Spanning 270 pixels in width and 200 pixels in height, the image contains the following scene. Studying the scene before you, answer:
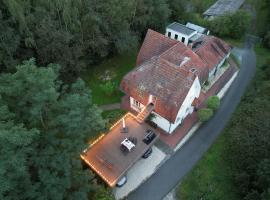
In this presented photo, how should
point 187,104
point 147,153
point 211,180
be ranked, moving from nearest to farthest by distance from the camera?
point 211,180, point 147,153, point 187,104

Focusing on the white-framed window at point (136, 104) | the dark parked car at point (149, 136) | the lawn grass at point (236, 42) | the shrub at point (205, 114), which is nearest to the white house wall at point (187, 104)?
the shrub at point (205, 114)

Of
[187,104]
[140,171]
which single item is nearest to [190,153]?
[187,104]

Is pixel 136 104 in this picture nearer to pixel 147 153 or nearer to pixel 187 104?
pixel 187 104

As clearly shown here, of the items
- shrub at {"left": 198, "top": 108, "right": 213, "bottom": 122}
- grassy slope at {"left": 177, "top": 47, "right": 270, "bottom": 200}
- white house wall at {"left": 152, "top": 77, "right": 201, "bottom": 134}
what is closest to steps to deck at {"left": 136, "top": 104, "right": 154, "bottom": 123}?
white house wall at {"left": 152, "top": 77, "right": 201, "bottom": 134}

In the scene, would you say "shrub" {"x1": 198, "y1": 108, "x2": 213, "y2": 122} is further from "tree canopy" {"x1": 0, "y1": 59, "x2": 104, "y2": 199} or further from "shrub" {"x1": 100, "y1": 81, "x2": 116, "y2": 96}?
"tree canopy" {"x1": 0, "y1": 59, "x2": 104, "y2": 199}

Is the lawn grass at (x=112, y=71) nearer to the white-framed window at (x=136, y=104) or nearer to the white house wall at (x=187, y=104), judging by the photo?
the white-framed window at (x=136, y=104)
